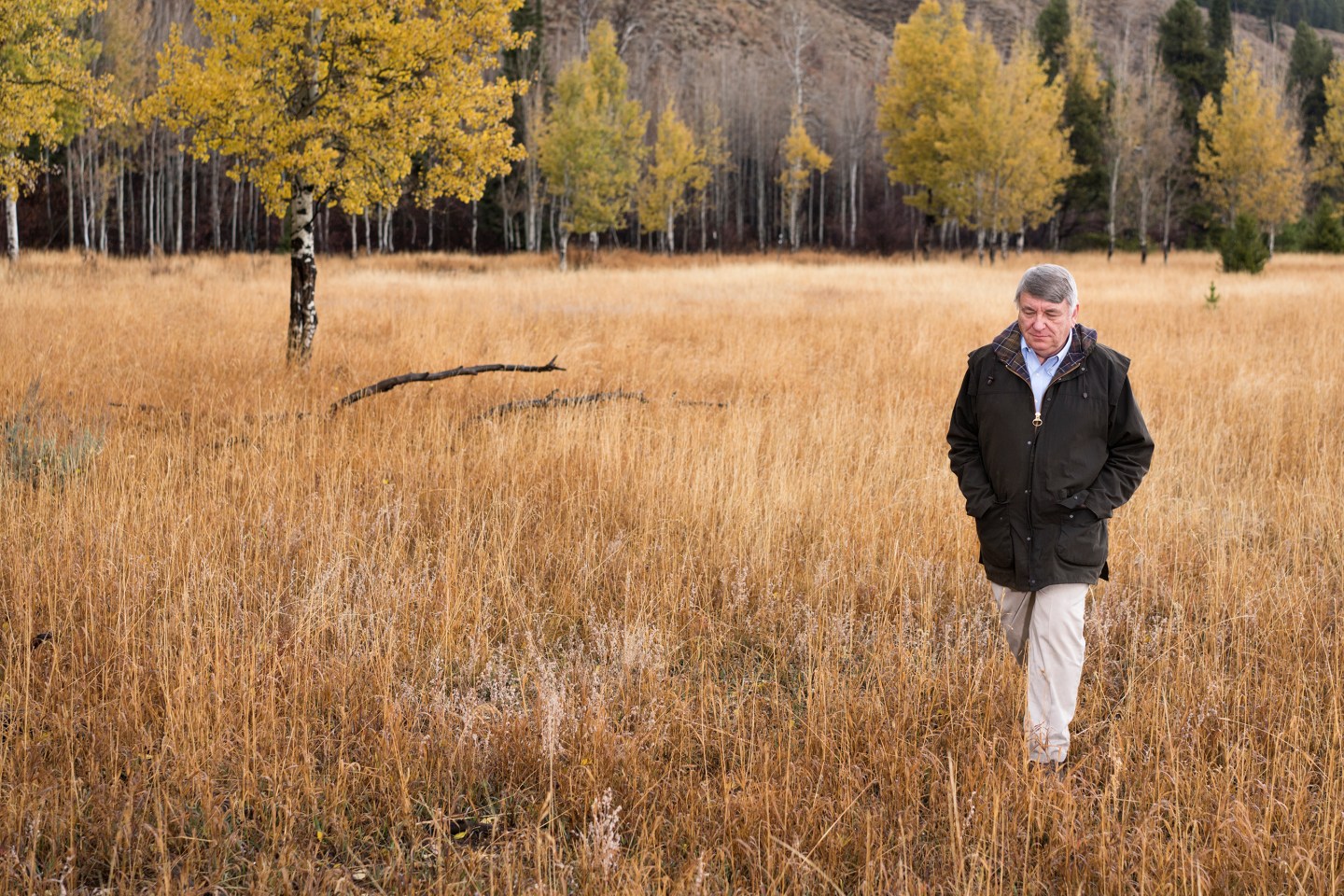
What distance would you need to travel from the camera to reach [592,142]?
126ft

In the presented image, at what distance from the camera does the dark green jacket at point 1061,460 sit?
311 cm

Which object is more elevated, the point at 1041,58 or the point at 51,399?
the point at 1041,58

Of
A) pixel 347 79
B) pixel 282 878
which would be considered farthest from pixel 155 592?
pixel 347 79

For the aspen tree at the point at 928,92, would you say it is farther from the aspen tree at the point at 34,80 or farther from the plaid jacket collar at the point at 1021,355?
the plaid jacket collar at the point at 1021,355

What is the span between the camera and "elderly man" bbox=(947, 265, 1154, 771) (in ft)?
10.2

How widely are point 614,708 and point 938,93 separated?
138ft

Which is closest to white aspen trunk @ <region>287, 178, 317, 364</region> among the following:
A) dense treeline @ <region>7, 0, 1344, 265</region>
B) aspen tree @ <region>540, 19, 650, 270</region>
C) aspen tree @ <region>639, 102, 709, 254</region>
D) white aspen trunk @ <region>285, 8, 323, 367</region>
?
white aspen trunk @ <region>285, 8, 323, 367</region>

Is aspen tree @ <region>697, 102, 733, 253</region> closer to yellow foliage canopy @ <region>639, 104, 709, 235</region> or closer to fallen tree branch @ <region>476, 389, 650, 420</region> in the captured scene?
yellow foliage canopy @ <region>639, 104, 709, 235</region>

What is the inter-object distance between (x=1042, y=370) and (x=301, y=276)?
10071 mm

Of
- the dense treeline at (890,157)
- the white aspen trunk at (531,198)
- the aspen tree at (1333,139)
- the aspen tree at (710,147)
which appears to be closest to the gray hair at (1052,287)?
the dense treeline at (890,157)

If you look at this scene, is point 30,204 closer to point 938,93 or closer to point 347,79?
point 938,93

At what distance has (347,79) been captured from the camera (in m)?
10.9

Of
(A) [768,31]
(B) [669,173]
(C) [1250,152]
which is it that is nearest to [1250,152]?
(C) [1250,152]

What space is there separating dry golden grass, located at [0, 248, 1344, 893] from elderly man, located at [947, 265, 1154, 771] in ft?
1.26
